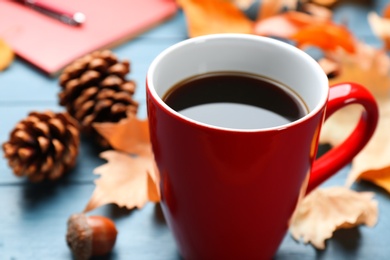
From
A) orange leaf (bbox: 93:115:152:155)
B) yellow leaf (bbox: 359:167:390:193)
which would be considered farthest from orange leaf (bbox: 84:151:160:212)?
yellow leaf (bbox: 359:167:390:193)

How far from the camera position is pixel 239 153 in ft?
1.54

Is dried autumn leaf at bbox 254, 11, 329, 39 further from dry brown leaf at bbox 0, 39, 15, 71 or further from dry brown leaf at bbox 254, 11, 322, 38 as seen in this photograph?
dry brown leaf at bbox 0, 39, 15, 71

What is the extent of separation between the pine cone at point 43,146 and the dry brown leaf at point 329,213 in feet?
0.83

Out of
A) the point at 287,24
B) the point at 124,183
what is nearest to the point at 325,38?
the point at 287,24

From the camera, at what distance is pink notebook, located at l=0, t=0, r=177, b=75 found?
824mm

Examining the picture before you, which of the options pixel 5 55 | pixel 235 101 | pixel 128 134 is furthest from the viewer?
pixel 5 55

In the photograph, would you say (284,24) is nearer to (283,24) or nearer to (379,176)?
(283,24)

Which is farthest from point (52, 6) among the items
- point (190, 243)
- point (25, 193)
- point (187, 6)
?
point (190, 243)

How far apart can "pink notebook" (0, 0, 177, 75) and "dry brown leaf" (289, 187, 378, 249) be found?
381 millimetres

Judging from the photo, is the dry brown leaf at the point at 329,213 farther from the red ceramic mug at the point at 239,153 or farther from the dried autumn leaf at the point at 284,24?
the dried autumn leaf at the point at 284,24

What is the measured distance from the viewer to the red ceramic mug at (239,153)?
469 millimetres

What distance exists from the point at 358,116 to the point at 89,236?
35 centimetres

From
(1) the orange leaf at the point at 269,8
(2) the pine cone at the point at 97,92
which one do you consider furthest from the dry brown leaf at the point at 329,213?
(1) the orange leaf at the point at 269,8

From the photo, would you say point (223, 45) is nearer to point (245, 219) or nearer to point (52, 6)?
point (245, 219)
